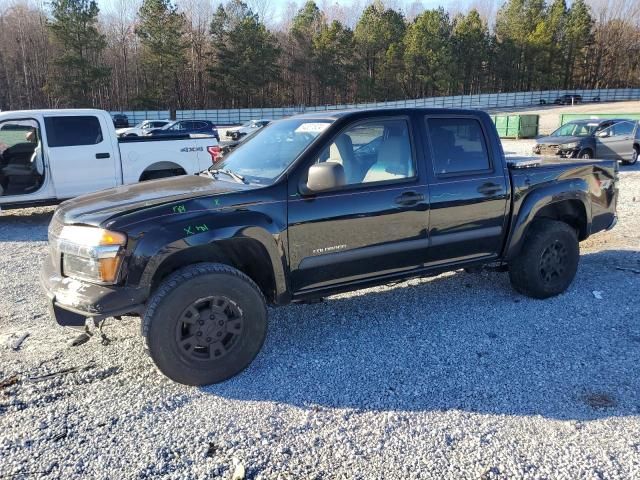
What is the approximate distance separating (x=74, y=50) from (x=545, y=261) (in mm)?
Result: 58593

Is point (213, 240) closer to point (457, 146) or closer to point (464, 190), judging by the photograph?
point (464, 190)

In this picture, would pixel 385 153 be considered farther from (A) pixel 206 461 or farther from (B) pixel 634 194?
(B) pixel 634 194

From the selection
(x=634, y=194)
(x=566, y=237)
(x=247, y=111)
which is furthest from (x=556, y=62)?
(x=566, y=237)

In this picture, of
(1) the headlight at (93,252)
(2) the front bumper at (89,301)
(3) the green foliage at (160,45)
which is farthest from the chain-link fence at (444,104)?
(2) the front bumper at (89,301)

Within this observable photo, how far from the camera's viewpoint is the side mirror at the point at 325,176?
3.64 metres

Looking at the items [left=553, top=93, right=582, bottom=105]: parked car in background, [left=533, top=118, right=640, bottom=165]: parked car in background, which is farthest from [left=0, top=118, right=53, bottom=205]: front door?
[left=553, top=93, right=582, bottom=105]: parked car in background

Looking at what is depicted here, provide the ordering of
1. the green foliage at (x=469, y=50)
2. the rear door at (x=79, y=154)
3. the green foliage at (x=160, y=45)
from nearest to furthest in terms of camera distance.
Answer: the rear door at (x=79, y=154) < the green foliage at (x=160, y=45) < the green foliage at (x=469, y=50)

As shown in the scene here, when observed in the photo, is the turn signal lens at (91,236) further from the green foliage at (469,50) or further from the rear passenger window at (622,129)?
the green foliage at (469,50)

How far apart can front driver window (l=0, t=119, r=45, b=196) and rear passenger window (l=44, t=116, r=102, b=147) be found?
0.66ft

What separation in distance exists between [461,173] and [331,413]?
2402 millimetres

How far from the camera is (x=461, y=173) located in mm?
4512

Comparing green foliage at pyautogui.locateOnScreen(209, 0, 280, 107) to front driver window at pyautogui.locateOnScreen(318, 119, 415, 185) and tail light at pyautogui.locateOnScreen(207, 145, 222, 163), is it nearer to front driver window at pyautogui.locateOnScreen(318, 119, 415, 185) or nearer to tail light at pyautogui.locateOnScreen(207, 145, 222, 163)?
tail light at pyautogui.locateOnScreen(207, 145, 222, 163)

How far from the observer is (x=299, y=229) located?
3.75m

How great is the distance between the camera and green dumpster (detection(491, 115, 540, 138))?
3025 cm
